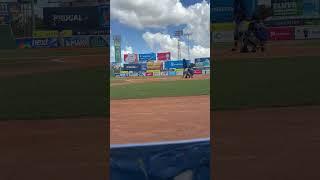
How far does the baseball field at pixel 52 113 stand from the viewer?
19.6ft

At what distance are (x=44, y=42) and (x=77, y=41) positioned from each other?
1252 millimetres

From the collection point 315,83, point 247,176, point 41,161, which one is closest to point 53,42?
point 315,83

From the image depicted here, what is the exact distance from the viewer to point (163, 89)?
768 inches

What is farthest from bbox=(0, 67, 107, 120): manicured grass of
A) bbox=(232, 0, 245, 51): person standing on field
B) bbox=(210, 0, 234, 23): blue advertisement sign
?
bbox=(232, 0, 245, 51): person standing on field

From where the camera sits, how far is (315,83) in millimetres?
14828

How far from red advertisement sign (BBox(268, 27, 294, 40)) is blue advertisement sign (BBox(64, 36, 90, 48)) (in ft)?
20.9

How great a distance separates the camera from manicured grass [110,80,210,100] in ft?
56.5

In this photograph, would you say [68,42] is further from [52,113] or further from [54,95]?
[52,113]

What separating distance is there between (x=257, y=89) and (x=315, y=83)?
5.97 ft

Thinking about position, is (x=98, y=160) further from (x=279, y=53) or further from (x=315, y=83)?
(x=279, y=53)

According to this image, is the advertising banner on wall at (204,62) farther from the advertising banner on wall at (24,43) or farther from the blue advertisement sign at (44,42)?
the advertising banner on wall at (24,43)

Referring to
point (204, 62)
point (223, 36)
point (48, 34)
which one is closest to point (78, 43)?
point (48, 34)

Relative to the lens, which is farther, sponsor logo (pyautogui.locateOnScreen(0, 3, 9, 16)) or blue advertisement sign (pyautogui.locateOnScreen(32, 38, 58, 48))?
blue advertisement sign (pyautogui.locateOnScreen(32, 38, 58, 48))

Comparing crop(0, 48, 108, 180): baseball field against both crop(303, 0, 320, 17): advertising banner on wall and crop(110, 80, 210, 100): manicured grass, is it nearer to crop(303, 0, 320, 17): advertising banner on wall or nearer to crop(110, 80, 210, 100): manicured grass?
crop(110, 80, 210, 100): manicured grass
